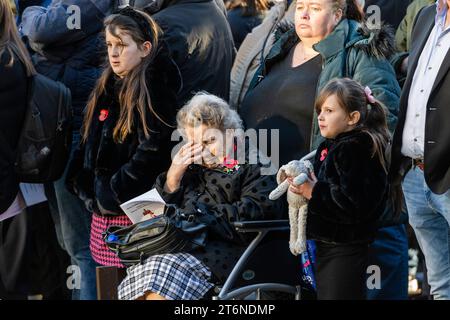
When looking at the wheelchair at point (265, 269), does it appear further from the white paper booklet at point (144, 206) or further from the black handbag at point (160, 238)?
the white paper booklet at point (144, 206)

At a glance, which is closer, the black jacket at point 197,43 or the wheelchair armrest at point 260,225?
the wheelchair armrest at point 260,225

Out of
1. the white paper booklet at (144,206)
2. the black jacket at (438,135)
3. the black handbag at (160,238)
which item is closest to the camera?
the black jacket at (438,135)

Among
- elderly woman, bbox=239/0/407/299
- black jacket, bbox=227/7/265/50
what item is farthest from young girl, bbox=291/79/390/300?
black jacket, bbox=227/7/265/50

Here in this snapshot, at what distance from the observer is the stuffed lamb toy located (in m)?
6.08

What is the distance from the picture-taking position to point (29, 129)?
7254 mm

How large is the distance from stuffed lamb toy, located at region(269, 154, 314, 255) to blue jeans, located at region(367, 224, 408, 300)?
2.28 ft

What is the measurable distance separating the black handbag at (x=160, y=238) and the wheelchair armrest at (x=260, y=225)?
263 mm

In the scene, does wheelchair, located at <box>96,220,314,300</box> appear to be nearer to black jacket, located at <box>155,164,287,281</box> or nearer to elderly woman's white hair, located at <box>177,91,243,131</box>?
black jacket, located at <box>155,164,287,281</box>

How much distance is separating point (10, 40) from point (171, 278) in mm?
2010

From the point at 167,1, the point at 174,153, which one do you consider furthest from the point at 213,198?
the point at 167,1

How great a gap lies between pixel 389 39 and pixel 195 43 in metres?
1.32

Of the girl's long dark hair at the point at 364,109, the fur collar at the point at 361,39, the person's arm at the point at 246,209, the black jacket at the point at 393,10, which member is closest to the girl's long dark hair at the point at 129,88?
the person's arm at the point at 246,209

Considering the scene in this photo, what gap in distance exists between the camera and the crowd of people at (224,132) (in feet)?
20.0

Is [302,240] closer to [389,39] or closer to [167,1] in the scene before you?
[389,39]
